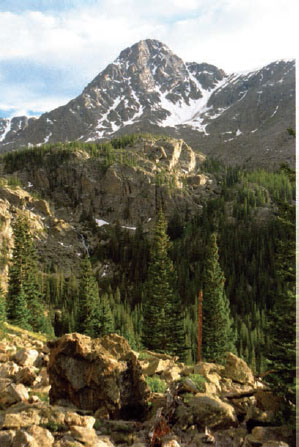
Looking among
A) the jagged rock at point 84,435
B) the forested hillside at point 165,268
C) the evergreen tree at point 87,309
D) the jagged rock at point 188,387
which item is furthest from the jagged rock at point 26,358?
the evergreen tree at point 87,309

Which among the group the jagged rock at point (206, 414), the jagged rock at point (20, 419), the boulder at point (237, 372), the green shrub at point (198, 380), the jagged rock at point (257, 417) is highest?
the jagged rock at point (20, 419)

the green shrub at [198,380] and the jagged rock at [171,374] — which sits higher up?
the green shrub at [198,380]

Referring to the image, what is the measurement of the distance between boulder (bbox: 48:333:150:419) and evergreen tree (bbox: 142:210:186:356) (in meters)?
27.8

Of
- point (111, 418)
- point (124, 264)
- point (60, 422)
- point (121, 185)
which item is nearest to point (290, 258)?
point (111, 418)

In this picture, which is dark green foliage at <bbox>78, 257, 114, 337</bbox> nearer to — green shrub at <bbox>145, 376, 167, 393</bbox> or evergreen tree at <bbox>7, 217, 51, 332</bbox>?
evergreen tree at <bbox>7, 217, 51, 332</bbox>

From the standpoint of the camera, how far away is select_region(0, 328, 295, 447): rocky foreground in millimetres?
7750

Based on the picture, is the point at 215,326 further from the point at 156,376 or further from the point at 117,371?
the point at 117,371

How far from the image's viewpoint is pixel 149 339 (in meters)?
37.9

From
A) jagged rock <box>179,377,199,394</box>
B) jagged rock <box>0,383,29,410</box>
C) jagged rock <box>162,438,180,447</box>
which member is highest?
jagged rock <box>0,383,29,410</box>

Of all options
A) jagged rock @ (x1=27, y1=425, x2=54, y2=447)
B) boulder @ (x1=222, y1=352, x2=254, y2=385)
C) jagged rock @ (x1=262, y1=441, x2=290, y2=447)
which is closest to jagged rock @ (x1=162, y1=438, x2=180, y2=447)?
jagged rock @ (x1=262, y1=441, x2=290, y2=447)

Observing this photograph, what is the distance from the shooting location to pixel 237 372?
14.6m

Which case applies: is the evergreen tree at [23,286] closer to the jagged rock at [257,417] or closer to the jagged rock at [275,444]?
the jagged rock at [257,417]

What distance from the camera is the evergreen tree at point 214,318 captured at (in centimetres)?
3747

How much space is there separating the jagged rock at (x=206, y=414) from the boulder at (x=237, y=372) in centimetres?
501
